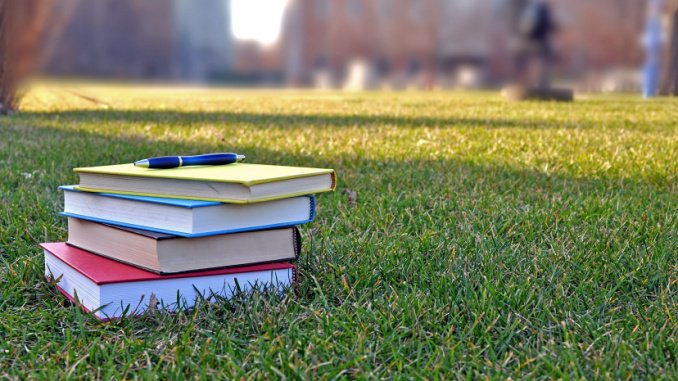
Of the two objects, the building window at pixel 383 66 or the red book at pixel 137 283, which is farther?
the building window at pixel 383 66

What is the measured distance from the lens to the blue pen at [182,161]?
1477mm

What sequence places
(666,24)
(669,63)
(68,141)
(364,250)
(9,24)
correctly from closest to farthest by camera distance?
1. (364,250)
2. (68,141)
3. (9,24)
4. (666,24)
5. (669,63)

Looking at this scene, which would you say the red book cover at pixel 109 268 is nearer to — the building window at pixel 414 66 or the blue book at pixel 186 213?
the blue book at pixel 186 213

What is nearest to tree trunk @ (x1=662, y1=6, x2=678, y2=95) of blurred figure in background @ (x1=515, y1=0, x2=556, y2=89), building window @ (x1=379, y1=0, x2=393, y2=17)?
blurred figure in background @ (x1=515, y1=0, x2=556, y2=89)

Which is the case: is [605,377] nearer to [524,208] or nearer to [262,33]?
[524,208]

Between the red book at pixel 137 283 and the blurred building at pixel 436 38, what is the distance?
2.44 meters

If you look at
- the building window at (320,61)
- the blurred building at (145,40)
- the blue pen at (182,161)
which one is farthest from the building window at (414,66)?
the blue pen at (182,161)

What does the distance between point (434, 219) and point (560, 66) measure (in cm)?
315

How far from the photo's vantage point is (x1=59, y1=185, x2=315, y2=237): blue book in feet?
4.31

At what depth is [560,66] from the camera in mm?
4852

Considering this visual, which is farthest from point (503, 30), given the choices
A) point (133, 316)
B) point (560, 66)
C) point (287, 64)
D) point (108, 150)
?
point (133, 316)

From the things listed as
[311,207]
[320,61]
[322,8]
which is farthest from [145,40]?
[311,207]

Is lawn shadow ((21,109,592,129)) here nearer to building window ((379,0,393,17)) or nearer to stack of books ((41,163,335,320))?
building window ((379,0,393,17))

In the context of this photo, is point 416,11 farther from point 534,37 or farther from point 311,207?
point 311,207
